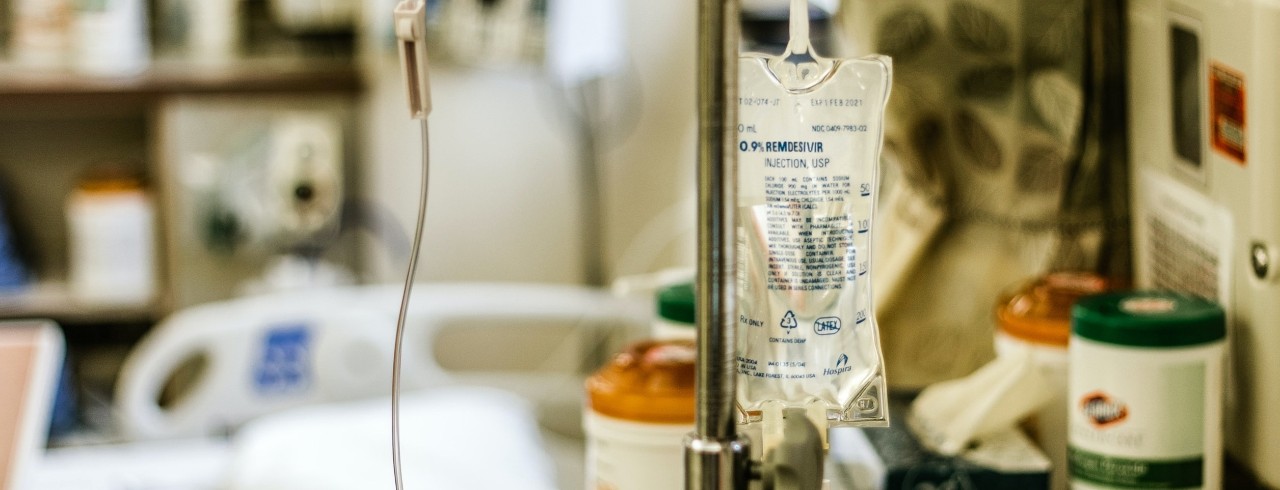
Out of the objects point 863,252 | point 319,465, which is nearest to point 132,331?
point 319,465

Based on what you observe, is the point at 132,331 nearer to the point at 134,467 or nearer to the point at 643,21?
the point at 643,21

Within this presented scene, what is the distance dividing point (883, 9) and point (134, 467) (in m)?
0.76

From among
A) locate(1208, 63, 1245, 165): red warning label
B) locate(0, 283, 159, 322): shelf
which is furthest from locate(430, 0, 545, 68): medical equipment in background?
locate(1208, 63, 1245, 165): red warning label

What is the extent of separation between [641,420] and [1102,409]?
0.25m

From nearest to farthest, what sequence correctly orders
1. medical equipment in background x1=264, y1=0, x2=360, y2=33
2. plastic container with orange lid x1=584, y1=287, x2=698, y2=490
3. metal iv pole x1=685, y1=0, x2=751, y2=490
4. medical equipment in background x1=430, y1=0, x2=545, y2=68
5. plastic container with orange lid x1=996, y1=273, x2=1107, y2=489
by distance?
1. metal iv pole x1=685, y1=0, x2=751, y2=490
2. plastic container with orange lid x1=584, y1=287, x2=698, y2=490
3. plastic container with orange lid x1=996, y1=273, x2=1107, y2=489
4. medical equipment in background x1=430, y1=0, x2=545, y2=68
5. medical equipment in background x1=264, y1=0, x2=360, y2=33

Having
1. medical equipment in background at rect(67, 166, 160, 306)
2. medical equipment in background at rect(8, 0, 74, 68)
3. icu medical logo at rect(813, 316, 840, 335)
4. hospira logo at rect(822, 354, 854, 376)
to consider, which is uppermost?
medical equipment in background at rect(8, 0, 74, 68)

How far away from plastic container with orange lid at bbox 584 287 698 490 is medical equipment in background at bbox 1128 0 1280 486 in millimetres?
328

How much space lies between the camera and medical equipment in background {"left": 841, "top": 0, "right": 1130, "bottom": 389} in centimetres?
92

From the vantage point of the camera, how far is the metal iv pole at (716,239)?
18.2 inches

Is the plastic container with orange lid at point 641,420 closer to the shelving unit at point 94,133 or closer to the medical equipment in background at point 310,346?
the medical equipment in background at point 310,346

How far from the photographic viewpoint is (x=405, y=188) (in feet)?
6.86

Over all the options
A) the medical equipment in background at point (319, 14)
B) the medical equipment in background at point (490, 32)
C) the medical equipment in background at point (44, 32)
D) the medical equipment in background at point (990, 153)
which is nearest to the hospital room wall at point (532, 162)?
the medical equipment in background at point (490, 32)

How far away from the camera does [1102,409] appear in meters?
0.72

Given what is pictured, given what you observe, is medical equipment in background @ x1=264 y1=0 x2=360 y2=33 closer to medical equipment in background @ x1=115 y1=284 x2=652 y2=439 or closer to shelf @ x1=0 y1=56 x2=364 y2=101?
shelf @ x1=0 y1=56 x2=364 y2=101
